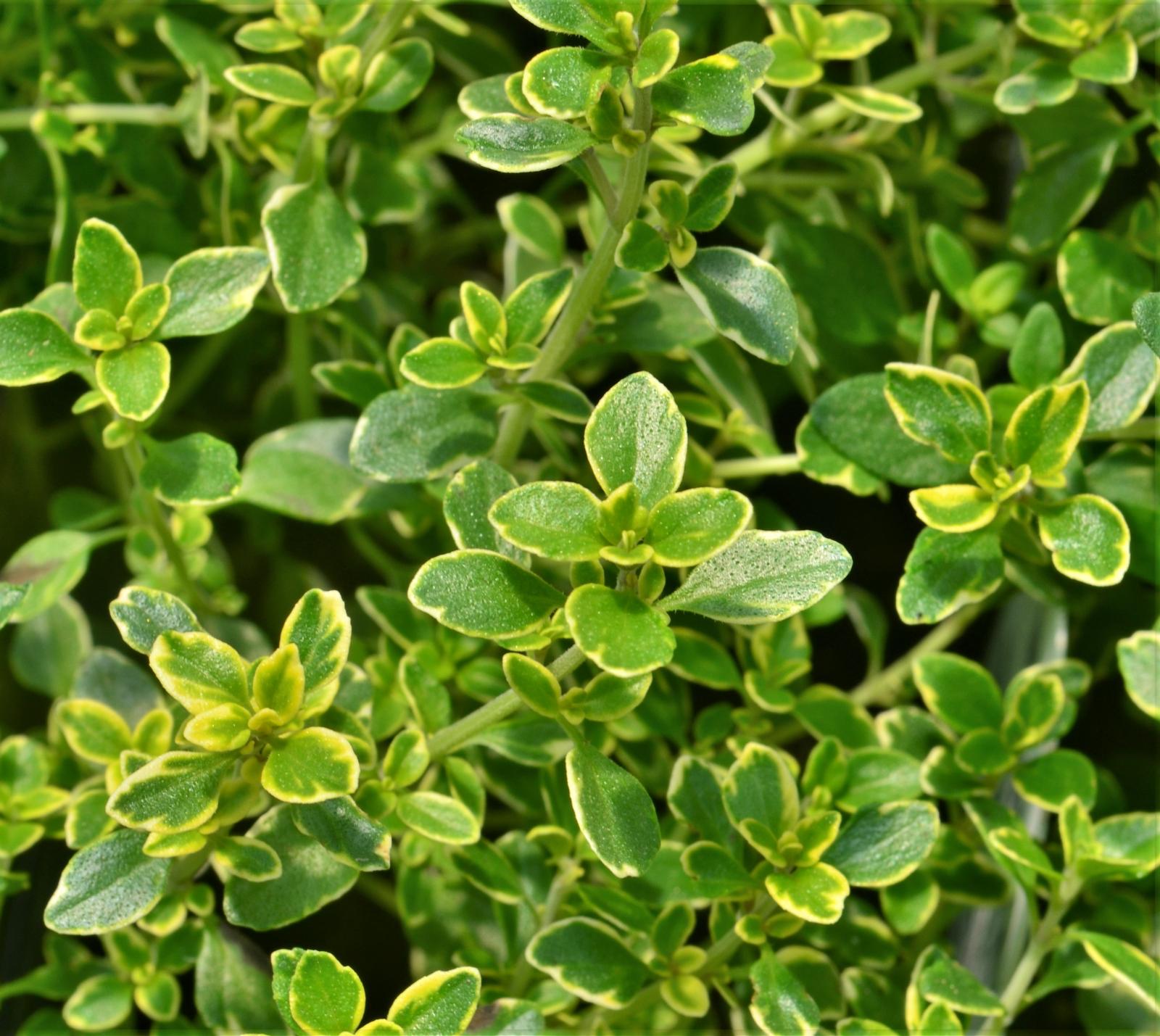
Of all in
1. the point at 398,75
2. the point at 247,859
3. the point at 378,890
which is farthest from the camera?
the point at 378,890

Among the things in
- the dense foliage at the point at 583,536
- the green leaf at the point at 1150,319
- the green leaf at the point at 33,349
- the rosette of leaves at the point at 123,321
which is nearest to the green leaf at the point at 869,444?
the dense foliage at the point at 583,536

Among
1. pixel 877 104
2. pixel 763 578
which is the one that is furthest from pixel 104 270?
pixel 877 104

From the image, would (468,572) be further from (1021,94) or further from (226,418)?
(226,418)

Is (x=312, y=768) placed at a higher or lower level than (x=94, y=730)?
higher

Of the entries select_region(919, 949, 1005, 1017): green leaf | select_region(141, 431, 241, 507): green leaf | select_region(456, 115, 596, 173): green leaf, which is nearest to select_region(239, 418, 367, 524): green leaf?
select_region(141, 431, 241, 507): green leaf

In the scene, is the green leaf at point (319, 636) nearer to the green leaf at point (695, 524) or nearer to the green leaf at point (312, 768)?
the green leaf at point (312, 768)

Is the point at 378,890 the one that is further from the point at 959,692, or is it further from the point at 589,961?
the point at 959,692
